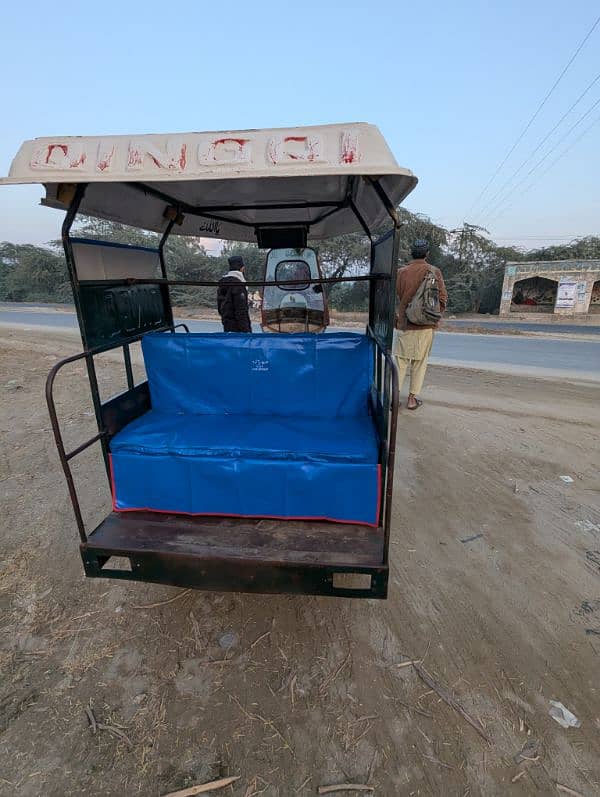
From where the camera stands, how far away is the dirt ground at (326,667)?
177 cm

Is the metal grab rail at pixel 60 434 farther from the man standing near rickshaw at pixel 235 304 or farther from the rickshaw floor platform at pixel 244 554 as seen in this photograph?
the man standing near rickshaw at pixel 235 304

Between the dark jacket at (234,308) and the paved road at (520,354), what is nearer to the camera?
the dark jacket at (234,308)

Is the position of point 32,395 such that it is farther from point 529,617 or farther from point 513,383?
point 513,383

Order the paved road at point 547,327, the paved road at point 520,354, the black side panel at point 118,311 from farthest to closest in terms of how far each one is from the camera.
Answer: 1. the paved road at point 547,327
2. the paved road at point 520,354
3. the black side panel at point 118,311

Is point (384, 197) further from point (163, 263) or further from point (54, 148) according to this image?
point (163, 263)

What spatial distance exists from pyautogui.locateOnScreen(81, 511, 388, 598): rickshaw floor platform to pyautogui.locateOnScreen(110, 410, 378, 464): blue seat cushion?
1.33 feet

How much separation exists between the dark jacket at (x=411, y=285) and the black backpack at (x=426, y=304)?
47 mm

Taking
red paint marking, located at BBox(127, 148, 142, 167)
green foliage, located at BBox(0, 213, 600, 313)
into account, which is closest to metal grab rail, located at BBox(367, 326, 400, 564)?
red paint marking, located at BBox(127, 148, 142, 167)

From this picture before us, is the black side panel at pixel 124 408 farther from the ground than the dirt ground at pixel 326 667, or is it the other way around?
the black side panel at pixel 124 408

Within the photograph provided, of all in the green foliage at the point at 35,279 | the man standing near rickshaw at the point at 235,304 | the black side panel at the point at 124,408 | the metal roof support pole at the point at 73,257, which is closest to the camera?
the metal roof support pole at the point at 73,257

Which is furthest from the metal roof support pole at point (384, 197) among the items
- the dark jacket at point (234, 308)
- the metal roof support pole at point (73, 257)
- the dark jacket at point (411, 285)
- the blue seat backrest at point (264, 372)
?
the dark jacket at point (234, 308)

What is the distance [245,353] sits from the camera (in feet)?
9.86

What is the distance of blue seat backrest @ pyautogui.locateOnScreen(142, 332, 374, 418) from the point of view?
296 cm

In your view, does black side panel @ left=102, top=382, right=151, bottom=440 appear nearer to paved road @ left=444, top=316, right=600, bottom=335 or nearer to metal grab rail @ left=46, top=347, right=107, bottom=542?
metal grab rail @ left=46, top=347, right=107, bottom=542
